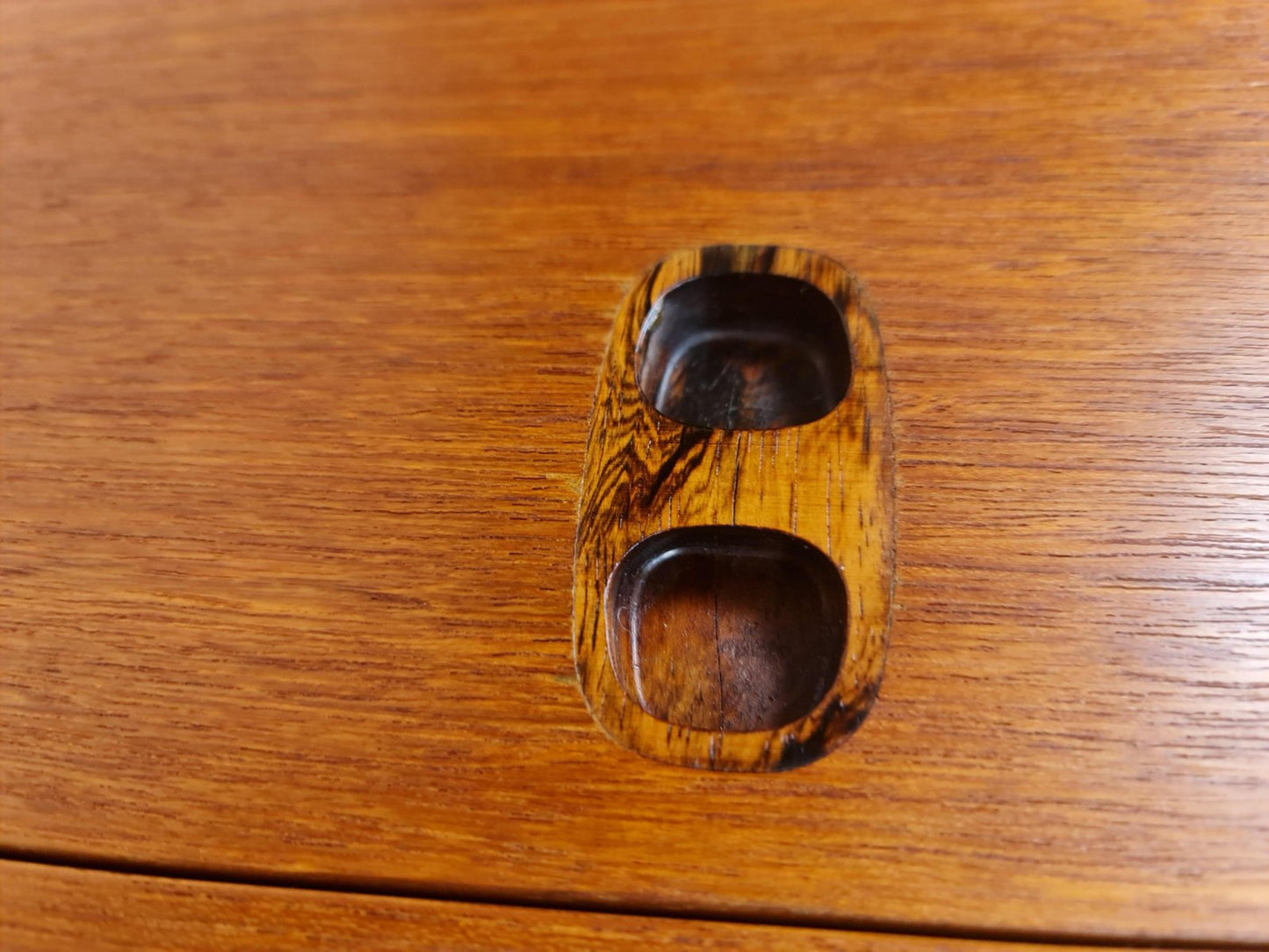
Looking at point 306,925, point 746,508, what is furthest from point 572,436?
point 306,925

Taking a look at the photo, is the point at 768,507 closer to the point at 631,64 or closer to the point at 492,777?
the point at 492,777

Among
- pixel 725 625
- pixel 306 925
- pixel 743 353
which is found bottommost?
pixel 306 925

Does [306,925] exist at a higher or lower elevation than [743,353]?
lower

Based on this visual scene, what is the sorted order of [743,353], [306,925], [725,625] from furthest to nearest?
[743,353], [725,625], [306,925]

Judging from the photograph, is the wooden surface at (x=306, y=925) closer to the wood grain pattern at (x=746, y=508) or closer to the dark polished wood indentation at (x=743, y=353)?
the wood grain pattern at (x=746, y=508)

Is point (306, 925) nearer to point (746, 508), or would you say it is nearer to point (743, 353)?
point (746, 508)

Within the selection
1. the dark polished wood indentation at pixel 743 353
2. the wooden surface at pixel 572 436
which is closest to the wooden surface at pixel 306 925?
the wooden surface at pixel 572 436

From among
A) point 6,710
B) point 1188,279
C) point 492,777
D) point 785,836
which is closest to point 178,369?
point 6,710
